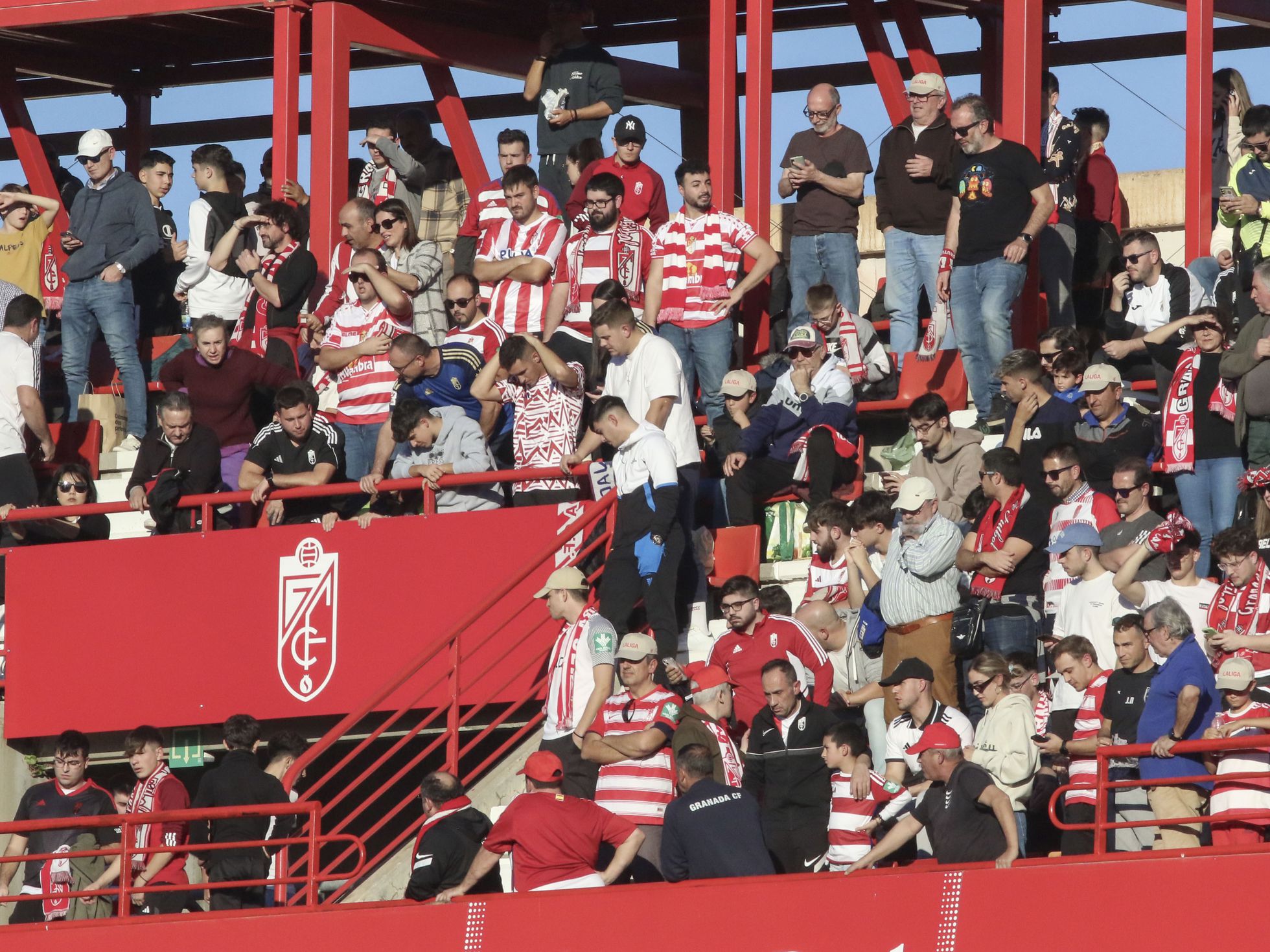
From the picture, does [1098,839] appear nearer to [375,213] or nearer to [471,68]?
[375,213]

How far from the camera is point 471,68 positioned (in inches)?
743

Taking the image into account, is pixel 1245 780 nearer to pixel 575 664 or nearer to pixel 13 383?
pixel 575 664

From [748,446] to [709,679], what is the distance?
7.34ft

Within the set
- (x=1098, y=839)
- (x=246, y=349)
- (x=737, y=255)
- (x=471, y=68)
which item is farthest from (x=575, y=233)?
(x=1098, y=839)

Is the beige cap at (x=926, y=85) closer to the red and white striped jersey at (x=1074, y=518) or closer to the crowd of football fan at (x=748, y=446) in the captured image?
the crowd of football fan at (x=748, y=446)

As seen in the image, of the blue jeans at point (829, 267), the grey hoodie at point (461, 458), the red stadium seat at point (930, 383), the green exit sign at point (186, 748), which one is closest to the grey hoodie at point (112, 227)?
the grey hoodie at point (461, 458)

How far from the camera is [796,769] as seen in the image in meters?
11.5

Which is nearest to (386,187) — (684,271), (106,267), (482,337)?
(106,267)

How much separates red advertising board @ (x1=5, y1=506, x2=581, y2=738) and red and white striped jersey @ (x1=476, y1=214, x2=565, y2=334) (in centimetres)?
203

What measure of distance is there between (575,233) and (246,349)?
2.26 meters

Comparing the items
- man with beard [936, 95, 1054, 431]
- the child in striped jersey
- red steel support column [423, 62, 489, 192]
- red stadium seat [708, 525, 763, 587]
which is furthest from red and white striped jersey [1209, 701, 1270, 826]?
red steel support column [423, 62, 489, 192]

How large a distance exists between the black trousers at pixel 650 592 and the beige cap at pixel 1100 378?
239cm

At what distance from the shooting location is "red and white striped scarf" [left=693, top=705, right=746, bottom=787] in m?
11.5

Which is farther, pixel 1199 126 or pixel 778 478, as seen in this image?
pixel 1199 126
